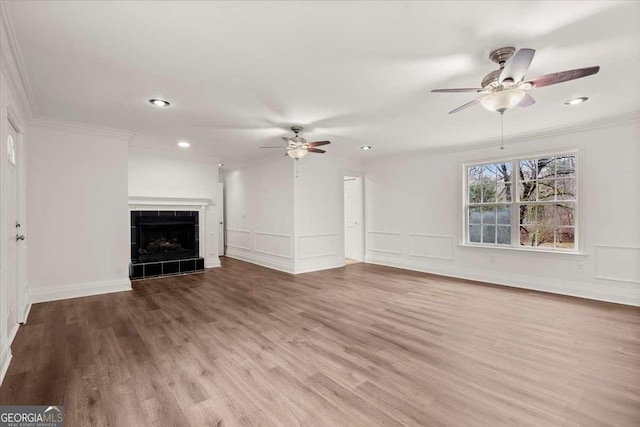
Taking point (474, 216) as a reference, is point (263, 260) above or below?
below

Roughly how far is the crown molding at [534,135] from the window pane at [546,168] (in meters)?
0.41

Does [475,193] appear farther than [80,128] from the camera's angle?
Yes

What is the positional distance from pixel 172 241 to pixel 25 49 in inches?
186

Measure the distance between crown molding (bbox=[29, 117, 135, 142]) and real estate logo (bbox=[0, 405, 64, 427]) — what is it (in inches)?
152

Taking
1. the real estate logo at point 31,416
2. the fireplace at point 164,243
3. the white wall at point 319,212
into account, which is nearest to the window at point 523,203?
the white wall at point 319,212

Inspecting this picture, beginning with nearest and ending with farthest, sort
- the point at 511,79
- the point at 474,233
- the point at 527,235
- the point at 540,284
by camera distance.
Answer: the point at 511,79 → the point at 540,284 → the point at 527,235 → the point at 474,233

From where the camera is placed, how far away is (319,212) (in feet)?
21.8

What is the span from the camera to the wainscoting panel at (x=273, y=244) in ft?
20.8

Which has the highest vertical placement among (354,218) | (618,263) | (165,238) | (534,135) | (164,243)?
(534,135)

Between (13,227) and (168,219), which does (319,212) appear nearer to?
(168,219)

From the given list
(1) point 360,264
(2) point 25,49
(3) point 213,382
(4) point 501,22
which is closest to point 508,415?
(3) point 213,382

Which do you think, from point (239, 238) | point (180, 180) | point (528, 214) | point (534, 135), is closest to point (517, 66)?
point (534, 135)

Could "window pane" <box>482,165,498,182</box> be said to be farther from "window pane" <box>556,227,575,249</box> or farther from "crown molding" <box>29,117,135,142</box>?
"crown molding" <box>29,117,135,142</box>

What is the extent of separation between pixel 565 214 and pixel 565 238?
38cm
